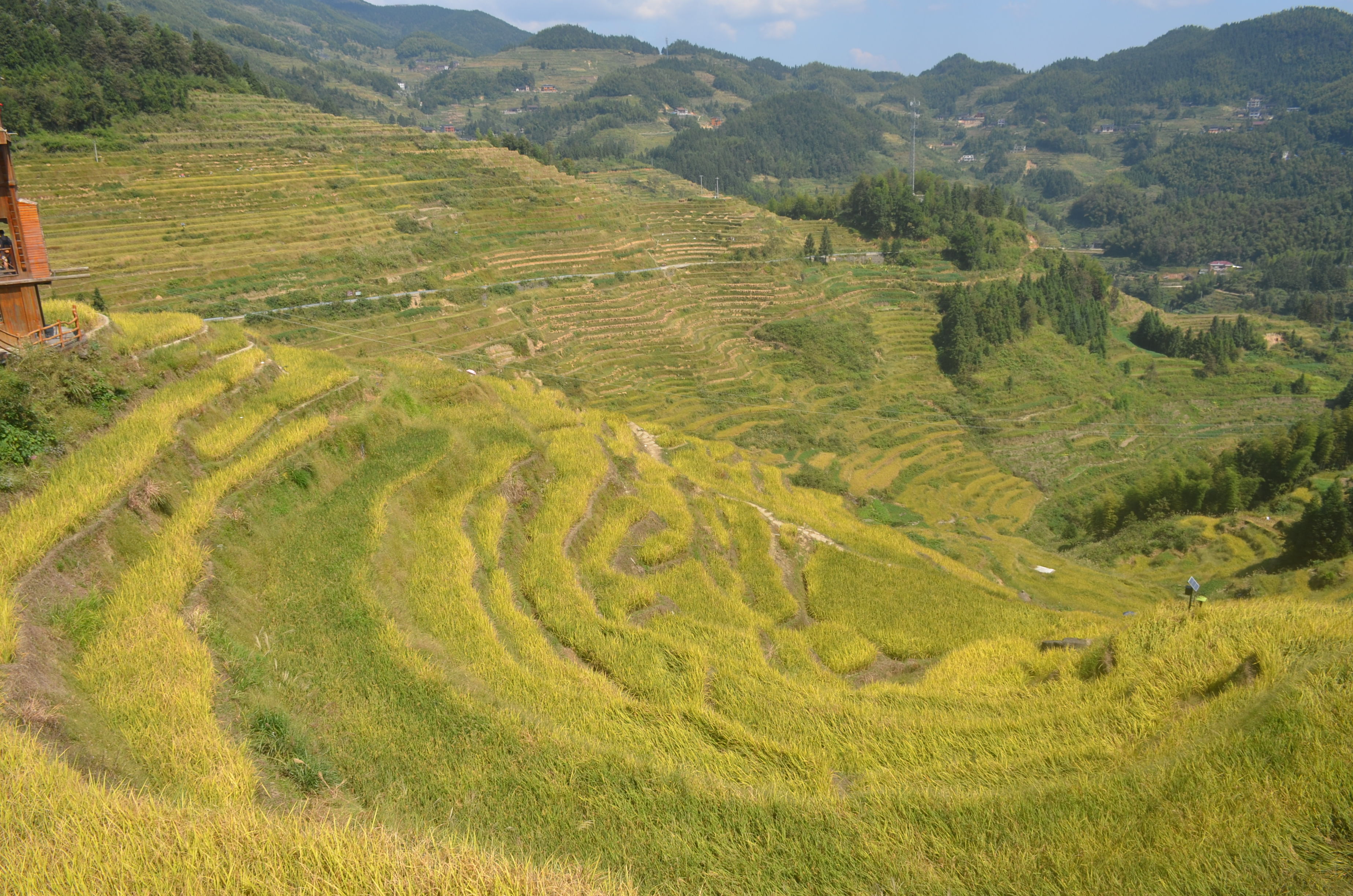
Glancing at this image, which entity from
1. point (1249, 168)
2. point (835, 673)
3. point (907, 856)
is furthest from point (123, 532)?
point (1249, 168)

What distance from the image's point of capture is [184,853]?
344cm

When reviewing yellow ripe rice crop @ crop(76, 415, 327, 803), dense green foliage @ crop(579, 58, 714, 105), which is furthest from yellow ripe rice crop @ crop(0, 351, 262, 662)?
dense green foliage @ crop(579, 58, 714, 105)

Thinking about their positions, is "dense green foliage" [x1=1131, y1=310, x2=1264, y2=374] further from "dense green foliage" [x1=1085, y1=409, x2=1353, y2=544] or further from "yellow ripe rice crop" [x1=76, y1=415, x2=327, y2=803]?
"yellow ripe rice crop" [x1=76, y1=415, x2=327, y2=803]

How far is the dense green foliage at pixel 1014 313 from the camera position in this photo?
159 ft

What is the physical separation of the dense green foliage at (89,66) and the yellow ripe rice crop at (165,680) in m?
47.5

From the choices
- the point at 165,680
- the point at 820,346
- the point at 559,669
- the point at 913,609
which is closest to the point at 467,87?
the point at 820,346

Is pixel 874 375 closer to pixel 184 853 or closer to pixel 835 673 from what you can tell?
pixel 835 673

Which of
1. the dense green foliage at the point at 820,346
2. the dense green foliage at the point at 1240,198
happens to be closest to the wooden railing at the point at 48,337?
the dense green foliage at the point at 820,346

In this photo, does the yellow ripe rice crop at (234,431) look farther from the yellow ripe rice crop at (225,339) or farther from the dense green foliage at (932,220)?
the dense green foliage at (932,220)

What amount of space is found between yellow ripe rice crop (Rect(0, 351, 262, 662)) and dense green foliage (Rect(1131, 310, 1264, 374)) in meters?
68.4

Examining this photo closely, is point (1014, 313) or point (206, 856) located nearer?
point (206, 856)

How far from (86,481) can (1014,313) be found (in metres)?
56.2

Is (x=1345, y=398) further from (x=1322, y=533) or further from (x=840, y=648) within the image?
(x=840, y=648)

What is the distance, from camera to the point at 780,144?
16012 centimetres
